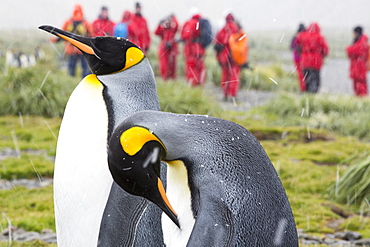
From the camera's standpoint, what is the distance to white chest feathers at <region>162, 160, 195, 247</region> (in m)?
1.65

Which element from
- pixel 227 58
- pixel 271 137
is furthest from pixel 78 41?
pixel 227 58

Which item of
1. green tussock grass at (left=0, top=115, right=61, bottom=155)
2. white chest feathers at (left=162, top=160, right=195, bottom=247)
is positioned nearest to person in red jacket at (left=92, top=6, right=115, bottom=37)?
green tussock grass at (left=0, top=115, right=61, bottom=155)

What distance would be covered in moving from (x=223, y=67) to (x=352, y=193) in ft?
22.6

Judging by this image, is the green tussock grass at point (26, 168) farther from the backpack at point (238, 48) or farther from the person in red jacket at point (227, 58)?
the backpack at point (238, 48)

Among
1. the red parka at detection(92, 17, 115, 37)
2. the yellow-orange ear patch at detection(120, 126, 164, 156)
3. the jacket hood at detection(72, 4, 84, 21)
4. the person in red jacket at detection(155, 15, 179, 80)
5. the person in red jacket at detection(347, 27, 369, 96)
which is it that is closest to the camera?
the yellow-orange ear patch at detection(120, 126, 164, 156)

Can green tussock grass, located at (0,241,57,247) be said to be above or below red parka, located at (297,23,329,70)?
below

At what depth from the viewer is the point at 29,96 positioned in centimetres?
816

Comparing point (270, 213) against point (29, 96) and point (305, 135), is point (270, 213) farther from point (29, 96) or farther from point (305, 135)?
point (29, 96)

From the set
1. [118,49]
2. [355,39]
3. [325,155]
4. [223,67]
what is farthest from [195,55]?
[118,49]

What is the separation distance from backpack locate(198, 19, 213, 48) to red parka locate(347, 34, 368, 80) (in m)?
2.95

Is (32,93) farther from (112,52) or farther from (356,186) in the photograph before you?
(112,52)

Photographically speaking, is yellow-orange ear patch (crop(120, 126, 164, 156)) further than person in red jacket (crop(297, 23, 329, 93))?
No

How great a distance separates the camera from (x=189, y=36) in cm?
1099

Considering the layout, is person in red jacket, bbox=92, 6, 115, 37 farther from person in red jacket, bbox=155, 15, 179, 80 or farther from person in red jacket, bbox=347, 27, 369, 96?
person in red jacket, bbox=347, 27, 369, 96
